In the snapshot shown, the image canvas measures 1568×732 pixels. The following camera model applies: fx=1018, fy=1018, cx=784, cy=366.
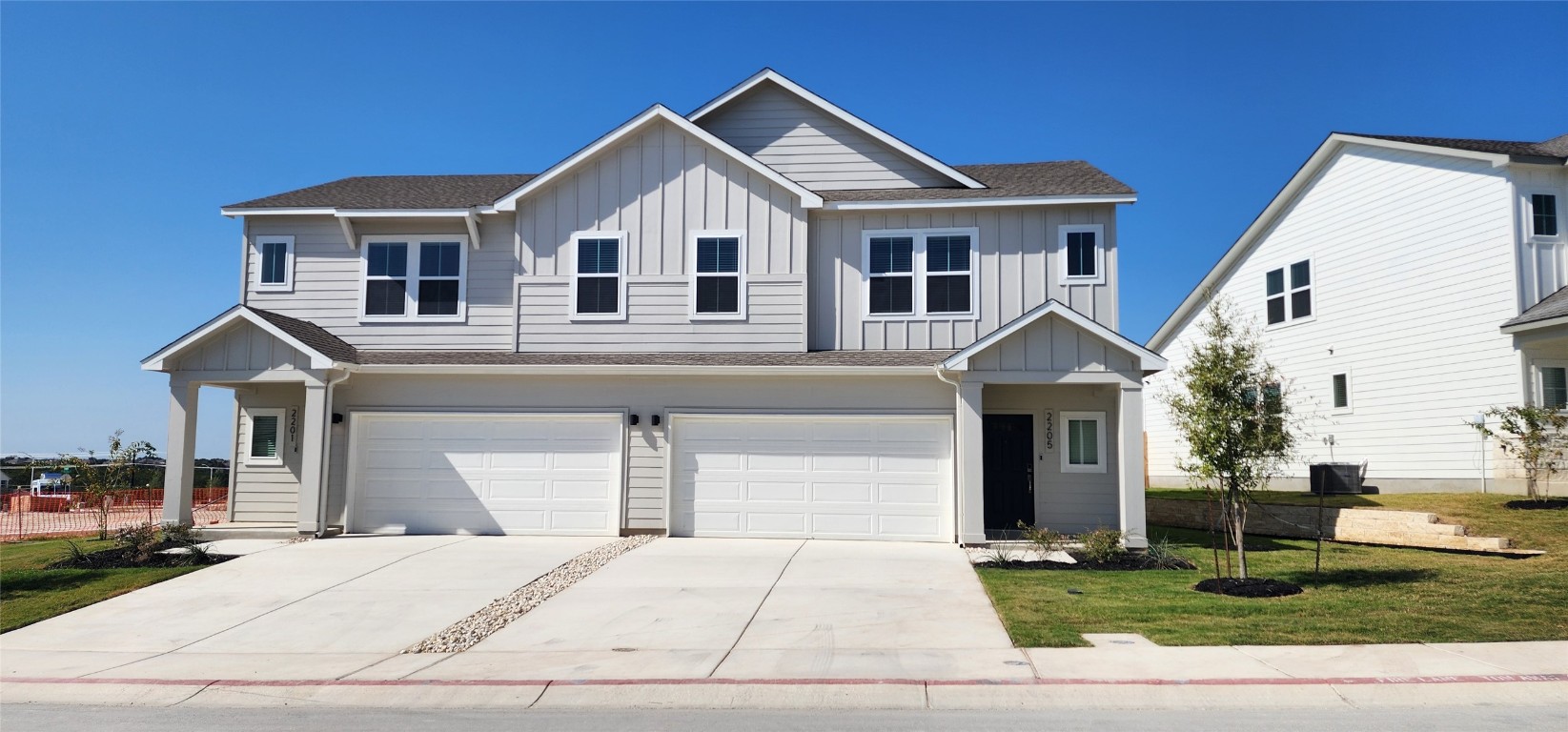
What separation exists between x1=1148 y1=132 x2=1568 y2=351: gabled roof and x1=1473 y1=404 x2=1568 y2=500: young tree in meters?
4.59

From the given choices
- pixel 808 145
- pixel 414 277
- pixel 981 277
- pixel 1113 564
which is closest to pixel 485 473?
pixel 414 277

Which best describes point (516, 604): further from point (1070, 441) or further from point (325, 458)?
point (1070, 441)

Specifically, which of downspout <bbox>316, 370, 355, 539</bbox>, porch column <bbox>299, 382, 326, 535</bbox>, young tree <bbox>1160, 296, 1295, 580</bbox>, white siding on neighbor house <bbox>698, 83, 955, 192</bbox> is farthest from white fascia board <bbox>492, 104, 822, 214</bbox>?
young tree <bbox>1160, 296, 1295, 580</bbox>

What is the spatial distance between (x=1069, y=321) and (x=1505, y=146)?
37.2ft

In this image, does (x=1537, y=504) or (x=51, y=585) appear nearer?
(x=51, y=585)

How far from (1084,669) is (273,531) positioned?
13.6 metres

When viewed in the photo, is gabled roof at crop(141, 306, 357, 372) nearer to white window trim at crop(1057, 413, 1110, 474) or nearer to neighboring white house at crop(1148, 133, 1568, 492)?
white window trim at crop(1057, 413, 1110, 474)

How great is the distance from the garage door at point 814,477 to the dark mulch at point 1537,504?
904cm

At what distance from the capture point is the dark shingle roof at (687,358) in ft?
54.5

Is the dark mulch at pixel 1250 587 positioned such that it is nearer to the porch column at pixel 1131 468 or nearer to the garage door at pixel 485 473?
the porch column at pixel 1131 468

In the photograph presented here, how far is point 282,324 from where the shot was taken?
16.7m

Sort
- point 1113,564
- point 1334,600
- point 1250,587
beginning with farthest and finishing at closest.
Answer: point 1113,564 < point 1250,587 < point 1334,600

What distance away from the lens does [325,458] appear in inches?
656

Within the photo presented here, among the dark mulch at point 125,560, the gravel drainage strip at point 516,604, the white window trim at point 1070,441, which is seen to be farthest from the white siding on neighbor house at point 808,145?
the dark mulch at point 125,560
